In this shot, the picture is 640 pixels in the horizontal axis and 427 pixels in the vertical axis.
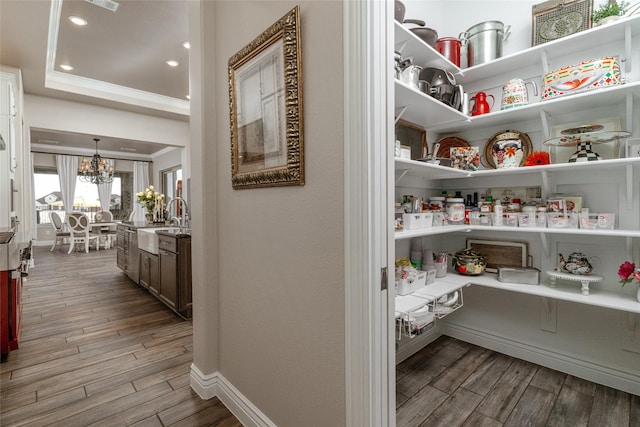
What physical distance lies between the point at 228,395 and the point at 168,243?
179cm

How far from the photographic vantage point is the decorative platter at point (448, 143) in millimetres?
2438

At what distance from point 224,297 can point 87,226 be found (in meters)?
7.48

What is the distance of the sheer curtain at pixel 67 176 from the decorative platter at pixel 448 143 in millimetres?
10425

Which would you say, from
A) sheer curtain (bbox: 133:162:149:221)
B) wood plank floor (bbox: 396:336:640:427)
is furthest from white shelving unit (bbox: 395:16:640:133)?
sheer curtain (bbox: 133:162:149:221)

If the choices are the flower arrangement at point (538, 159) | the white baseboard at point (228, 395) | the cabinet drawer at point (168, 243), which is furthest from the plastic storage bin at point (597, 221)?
the cabinet drawer at point (168, 243)

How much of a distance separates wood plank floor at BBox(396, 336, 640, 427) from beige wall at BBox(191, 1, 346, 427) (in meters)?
0.80

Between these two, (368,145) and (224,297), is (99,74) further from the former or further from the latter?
(368,145)

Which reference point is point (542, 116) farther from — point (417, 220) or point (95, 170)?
point (95, 170)

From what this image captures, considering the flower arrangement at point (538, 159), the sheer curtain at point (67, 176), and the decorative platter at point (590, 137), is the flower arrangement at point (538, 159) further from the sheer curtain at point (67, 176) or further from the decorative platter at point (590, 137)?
the sheer curtain at point (67, 176)

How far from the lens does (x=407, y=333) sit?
1571mm

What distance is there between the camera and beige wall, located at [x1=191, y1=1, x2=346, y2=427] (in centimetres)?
108

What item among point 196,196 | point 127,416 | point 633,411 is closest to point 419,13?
point 196,196

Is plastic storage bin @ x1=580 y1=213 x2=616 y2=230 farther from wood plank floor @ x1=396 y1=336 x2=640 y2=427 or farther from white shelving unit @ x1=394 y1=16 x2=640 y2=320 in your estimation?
wood plank floor @ x1=396 y1=336 x2=640 y2=427

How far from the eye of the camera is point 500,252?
232 cm
